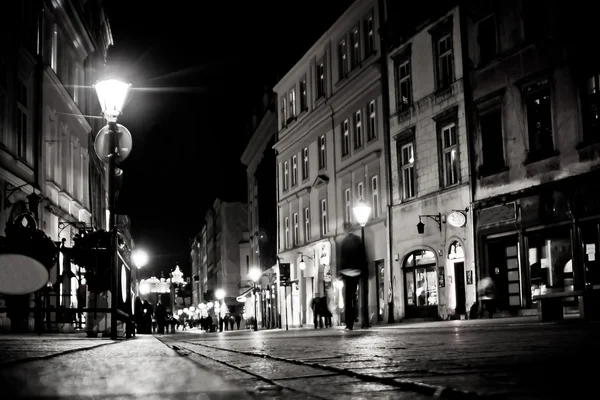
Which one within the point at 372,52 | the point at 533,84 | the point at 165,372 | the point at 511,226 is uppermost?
the point at 372,52

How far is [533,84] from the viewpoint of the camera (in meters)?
26.5

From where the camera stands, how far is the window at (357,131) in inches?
1569

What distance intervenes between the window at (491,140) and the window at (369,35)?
9.65 metres

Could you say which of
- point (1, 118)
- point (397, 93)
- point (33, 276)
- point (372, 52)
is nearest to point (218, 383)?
point (33, 276)

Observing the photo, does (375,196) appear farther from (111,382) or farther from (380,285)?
(111,382)

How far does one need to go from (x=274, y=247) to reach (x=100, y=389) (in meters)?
55.8

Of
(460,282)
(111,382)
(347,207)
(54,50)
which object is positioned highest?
(54,50)

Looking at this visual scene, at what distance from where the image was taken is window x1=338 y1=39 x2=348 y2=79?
41.6 meters

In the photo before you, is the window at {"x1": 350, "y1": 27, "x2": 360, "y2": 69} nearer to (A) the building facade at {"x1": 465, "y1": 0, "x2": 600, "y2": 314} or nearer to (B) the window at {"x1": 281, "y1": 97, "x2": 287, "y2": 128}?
(A) the building facade at {"x1": 465, "y1": 0, "x2": 600, "y2": 314}

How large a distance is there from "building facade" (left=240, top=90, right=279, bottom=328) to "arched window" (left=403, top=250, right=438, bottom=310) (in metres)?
22.4

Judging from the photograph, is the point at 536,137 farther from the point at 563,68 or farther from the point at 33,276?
the point at 33,276

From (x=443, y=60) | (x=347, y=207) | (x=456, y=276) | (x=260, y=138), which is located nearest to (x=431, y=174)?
(x=456, y=276)

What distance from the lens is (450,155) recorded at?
104 ft

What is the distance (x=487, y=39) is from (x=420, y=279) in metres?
9.70
